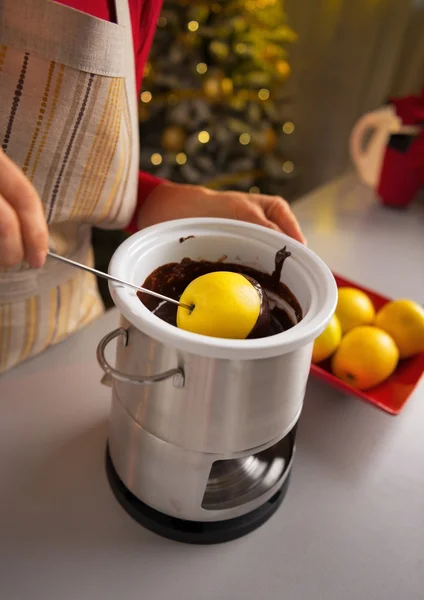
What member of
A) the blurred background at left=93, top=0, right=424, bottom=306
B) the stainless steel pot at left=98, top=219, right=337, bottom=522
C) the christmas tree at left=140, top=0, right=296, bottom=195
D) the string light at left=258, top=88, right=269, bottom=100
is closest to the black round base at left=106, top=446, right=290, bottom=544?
the stainless steel pot at left=98, top=219, right=337, bottom=522

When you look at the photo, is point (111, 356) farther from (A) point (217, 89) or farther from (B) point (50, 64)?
(A) point (217, 89)

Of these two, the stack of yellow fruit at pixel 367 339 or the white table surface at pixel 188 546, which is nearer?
the white table surface at pixel 188 546

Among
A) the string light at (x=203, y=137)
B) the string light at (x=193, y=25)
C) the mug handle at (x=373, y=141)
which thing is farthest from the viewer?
the string light at (x=203, y=137)

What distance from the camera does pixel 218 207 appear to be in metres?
0.70

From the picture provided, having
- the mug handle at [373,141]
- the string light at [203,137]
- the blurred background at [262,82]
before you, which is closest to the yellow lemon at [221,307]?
the mug handle at [373,141]

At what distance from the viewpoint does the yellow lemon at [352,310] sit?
795mm

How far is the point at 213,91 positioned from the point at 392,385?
1247 millimetres

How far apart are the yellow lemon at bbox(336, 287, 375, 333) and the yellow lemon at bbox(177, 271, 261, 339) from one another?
31cm

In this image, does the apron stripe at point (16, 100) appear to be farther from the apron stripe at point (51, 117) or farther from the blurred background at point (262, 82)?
the blurred background at point (262, 82)

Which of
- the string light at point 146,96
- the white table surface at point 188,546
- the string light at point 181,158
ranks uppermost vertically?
the string light at point 146,96

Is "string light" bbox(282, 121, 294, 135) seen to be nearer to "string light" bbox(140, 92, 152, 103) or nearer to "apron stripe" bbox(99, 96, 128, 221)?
"string light" bbox(140, 92, 152, 103)

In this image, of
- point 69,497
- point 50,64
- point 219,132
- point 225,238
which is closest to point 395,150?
point 219,132

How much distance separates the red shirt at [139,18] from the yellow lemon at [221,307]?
0.99 feet

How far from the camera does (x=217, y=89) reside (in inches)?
67.7
